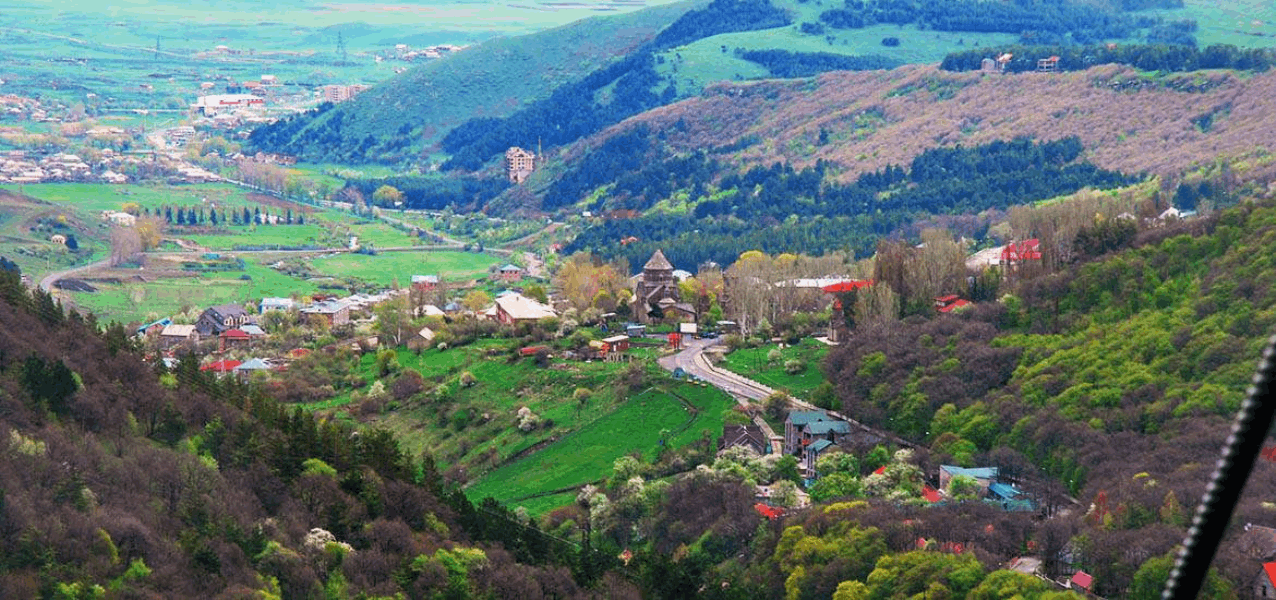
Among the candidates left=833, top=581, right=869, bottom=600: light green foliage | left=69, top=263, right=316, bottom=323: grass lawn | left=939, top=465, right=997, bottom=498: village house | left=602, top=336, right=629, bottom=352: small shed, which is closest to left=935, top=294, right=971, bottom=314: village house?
left=602, top=336, right=629, bottom=352: small shed

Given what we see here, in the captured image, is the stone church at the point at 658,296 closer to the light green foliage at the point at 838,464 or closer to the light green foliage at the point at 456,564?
the light green foliage at the point at 838,464

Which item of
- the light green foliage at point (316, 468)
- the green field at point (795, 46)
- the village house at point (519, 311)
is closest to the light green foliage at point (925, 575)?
the light green foliage at point (316, 468)

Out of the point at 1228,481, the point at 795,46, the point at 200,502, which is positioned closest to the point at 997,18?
the point at 795,46

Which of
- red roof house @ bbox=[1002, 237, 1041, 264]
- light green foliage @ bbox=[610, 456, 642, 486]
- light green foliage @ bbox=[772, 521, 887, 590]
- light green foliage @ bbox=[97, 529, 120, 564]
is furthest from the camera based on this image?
red roof house @ bbox=[1002, 237, 1041, 264]

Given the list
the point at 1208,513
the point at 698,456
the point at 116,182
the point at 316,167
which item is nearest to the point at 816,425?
the point at 698,456

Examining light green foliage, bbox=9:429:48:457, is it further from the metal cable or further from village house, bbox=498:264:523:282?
village house, bbox=498:264:523:282

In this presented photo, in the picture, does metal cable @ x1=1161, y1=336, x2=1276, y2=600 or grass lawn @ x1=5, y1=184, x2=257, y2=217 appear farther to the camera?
grass lawn @ x1=5, y1=184, x2=257, y2=217
